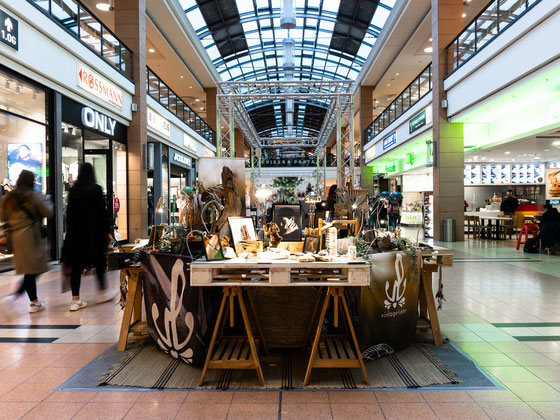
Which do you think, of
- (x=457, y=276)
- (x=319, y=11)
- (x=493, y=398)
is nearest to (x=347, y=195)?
(x=457, y=276)

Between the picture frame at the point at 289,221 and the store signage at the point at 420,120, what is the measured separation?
9.33m

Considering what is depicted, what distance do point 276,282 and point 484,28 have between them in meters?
9.23

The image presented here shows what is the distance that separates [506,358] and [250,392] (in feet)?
6.60

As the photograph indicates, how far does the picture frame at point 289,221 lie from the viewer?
150 inches

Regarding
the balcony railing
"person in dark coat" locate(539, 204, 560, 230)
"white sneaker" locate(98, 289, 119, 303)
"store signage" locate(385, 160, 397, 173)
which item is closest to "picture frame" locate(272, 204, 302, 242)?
"white sneaker" locate(98, 289, 119, 303)

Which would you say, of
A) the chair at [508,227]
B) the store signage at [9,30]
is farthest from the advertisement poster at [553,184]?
the store signage at [9,30]

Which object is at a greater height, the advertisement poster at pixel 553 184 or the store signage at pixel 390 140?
the store signage at pixel 390 140

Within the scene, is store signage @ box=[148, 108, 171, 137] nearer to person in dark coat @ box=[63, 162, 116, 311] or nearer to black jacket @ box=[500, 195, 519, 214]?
person in dark coat @ box=[63, 162, 116, 311]

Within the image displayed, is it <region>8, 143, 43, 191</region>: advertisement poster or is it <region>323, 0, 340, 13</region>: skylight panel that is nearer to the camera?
<region>8, 143, 43, 191</region>: advertisement poster

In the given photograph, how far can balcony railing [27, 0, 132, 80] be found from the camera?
715 cm

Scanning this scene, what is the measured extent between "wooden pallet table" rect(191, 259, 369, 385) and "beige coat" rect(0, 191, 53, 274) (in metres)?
2.41

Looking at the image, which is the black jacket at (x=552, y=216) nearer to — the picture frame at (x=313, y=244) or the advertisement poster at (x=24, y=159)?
the picture frame at (x=313, y=244)

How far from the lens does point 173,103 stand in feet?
48.8

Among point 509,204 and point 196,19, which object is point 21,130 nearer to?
point 196,19
